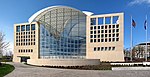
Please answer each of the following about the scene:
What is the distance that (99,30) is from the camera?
53969mm

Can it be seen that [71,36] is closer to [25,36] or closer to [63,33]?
[63,33]

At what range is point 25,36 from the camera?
66.3 m

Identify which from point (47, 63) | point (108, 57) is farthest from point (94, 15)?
point (47, 63)

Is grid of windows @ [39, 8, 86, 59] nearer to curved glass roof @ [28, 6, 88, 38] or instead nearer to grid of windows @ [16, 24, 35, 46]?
curved glass roof @ [28, 6, 88, 38]

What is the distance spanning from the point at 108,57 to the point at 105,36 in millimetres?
6236

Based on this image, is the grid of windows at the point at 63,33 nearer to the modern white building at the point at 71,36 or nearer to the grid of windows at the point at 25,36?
the modern white building at the point at 71,36

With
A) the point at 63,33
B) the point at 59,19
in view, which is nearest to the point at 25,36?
the point at 59,19

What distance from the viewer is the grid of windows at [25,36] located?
64900 millimetres

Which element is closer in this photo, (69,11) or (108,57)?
(108,57)

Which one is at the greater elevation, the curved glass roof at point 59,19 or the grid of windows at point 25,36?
the curved glass roof at point 59,19

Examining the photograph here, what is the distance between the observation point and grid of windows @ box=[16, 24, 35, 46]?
6490 centimetres

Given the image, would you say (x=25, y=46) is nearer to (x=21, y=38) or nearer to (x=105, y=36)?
(x=21, y=38)

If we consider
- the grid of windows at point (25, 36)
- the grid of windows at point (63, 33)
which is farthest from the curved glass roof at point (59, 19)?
the grid of windows at point (25, 36)

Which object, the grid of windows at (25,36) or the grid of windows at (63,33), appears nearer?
the grid of windows at (63,33)
